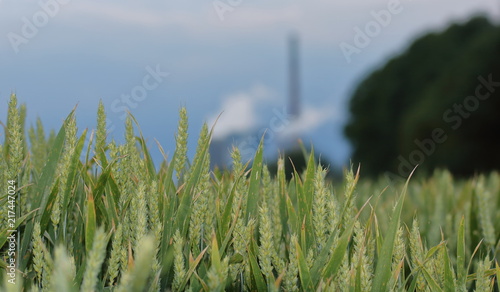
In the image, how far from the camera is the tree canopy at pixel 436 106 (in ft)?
54.6

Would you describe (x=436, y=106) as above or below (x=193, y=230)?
above

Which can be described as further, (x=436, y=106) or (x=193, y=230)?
(x=436, y=106)

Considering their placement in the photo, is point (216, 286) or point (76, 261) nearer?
point (216, 286)

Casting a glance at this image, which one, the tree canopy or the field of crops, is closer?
the field of crops

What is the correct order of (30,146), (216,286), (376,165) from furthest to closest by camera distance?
(376,165)
(30,146)
(216,286)

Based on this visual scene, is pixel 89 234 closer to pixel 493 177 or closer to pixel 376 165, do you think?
pixel 493 177

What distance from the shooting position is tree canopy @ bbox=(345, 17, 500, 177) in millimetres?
16641

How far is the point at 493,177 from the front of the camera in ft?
16.0

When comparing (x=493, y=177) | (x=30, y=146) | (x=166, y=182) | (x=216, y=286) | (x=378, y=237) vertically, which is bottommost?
(x=493, y=177)

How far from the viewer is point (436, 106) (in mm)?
16984

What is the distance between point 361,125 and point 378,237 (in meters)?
20.4

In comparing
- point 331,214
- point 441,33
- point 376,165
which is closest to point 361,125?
point 376,165

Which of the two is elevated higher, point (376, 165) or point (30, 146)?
point (30, 146)

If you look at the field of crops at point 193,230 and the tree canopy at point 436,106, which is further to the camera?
the tree canopy at point 436,106
